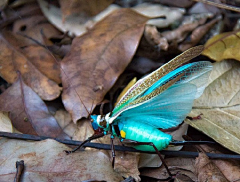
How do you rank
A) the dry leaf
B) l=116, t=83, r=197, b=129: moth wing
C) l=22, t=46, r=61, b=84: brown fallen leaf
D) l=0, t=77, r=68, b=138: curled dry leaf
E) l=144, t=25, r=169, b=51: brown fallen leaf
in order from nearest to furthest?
1. l=116, t=83, r=197, b=129: moth wing
2. l=0, t=77, r=68, b=138: curled dry leaf
3. the dry leaf
4. l=22, t=46, r=61, b=84: brown fallen leaf
5. l=144, t=25, r=169, b=51: brown fallen leaf

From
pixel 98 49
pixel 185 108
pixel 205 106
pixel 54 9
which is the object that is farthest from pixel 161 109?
pixel 54 9

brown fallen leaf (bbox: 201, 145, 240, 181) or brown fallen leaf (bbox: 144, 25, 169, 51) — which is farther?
brown fallen leaf (bbox: 144, 25, 169, 51)

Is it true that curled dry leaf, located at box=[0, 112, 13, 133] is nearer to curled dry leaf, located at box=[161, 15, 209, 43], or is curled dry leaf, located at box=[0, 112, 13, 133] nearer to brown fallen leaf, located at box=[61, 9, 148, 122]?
brown fallen leaf, located at box=[61, 9, 148, 122]

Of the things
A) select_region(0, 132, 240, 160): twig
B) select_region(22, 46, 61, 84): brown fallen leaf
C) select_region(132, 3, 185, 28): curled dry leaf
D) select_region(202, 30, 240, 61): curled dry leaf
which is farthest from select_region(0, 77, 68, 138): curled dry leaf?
select_region(202, 30, 240, 61): curled dry leaf

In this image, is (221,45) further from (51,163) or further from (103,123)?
(51,163)

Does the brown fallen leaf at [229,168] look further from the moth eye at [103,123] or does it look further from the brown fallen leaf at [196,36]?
the brown fallen leaf at [196,36]

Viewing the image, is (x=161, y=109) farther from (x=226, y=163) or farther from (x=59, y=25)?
(x=59, y=25)

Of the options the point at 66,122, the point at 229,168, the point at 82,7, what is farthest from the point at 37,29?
the point at 229,168
